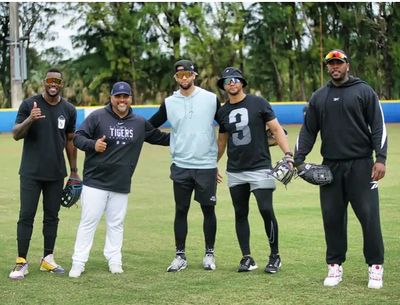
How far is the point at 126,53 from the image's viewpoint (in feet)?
150

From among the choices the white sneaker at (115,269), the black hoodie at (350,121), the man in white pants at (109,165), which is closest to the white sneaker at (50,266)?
the man in white pants at (109,165)

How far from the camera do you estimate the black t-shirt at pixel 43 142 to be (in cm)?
702

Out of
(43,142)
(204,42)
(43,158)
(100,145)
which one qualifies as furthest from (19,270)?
(204,42)

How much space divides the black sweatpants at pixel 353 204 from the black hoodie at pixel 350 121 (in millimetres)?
104

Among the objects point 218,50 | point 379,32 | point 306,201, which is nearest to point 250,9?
point 218,50

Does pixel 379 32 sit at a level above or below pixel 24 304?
above

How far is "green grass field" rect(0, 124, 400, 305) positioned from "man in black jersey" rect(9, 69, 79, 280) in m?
0.36

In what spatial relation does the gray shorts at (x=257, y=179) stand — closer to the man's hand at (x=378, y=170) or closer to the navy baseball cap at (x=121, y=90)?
the man's hand at (x=378, y=170)

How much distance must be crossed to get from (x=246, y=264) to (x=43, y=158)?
2.04m

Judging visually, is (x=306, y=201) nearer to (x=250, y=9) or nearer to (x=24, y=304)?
(x=24, y=304)

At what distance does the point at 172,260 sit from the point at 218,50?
3897cm

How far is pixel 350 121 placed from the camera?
6219 millimetres

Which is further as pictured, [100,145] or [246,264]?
[246,264]

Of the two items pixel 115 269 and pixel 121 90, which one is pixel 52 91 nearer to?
pixel 121 90
